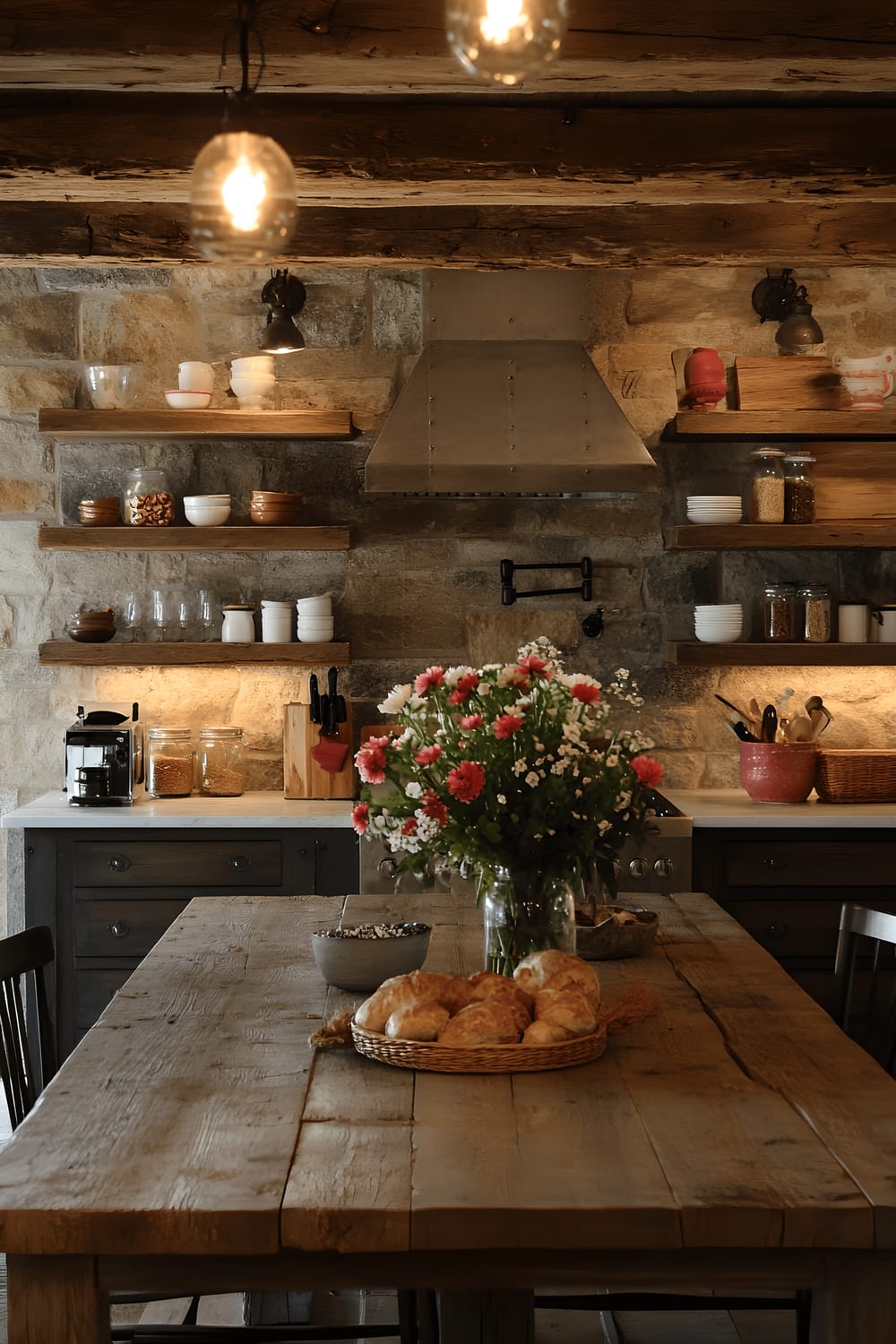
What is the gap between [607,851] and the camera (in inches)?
90.6

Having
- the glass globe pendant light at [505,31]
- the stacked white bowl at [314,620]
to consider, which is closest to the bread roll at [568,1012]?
the glass globe pendant light at [505,31]

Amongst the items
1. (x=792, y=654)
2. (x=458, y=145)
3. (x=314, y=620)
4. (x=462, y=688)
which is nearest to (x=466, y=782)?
(x=462, y=688)

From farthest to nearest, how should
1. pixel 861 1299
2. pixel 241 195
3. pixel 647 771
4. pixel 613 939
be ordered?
1. pixel 613 939
2. pixel 647 771
3. pixel 241 195
4. pixel 861 1299

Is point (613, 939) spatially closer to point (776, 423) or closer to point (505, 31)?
point (505, 31)

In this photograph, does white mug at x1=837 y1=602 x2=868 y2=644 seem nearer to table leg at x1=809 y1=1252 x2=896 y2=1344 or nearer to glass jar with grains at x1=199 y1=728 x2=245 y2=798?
glass jar with grains at x1=199 y1=728 x2=245 y2=798

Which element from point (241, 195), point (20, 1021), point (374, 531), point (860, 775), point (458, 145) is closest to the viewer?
point (241, 195)

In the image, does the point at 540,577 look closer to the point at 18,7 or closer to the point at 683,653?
the point at 683,653

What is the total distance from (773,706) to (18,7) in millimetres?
3166

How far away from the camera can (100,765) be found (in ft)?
14.6

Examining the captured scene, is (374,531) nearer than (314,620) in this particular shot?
No

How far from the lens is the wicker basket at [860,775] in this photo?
14.9ft

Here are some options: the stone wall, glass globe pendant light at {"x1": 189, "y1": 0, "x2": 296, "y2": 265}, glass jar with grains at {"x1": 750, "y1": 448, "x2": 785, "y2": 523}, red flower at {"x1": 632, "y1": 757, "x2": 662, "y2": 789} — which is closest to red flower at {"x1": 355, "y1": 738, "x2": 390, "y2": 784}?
red flower at {"x1": 632, "y1": 757, "x2": 662, "y2": 789}

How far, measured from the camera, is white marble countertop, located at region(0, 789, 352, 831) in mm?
4223

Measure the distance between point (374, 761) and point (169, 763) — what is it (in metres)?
2.45
